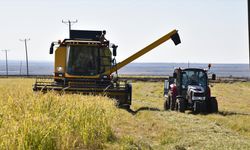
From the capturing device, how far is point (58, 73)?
1886 cm

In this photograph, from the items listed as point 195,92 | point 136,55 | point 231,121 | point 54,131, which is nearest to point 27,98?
point 54,131

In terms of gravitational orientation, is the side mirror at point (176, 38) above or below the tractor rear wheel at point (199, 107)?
above

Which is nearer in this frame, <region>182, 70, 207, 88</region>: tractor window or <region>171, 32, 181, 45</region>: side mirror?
<region>182, 70, 207, 88</region>: tractor window

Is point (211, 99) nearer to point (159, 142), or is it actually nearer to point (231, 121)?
point (231, 121)

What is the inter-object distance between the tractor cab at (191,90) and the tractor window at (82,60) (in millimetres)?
3291

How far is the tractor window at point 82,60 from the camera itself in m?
18.9

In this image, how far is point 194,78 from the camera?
18.4 m

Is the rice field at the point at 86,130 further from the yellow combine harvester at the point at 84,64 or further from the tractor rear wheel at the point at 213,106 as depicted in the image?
the yellow combine harvester at the point at 84,64

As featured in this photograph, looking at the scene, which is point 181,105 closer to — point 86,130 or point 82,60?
point 82,60

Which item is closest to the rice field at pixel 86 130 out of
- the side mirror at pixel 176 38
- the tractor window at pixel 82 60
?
the tractor window at pixel 82 60

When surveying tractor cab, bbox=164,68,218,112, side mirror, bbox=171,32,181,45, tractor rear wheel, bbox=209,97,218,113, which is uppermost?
side mirror, bbox=171,32,181,45

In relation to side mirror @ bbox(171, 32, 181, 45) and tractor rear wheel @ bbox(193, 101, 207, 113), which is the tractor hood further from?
side mirror @ bbox(171, 32, 181, 45)

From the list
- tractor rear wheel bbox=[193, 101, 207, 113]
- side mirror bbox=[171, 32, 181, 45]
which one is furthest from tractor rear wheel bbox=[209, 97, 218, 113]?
side mirror bbox=[171, 32, 181, 45]

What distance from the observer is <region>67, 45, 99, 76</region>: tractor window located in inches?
746
